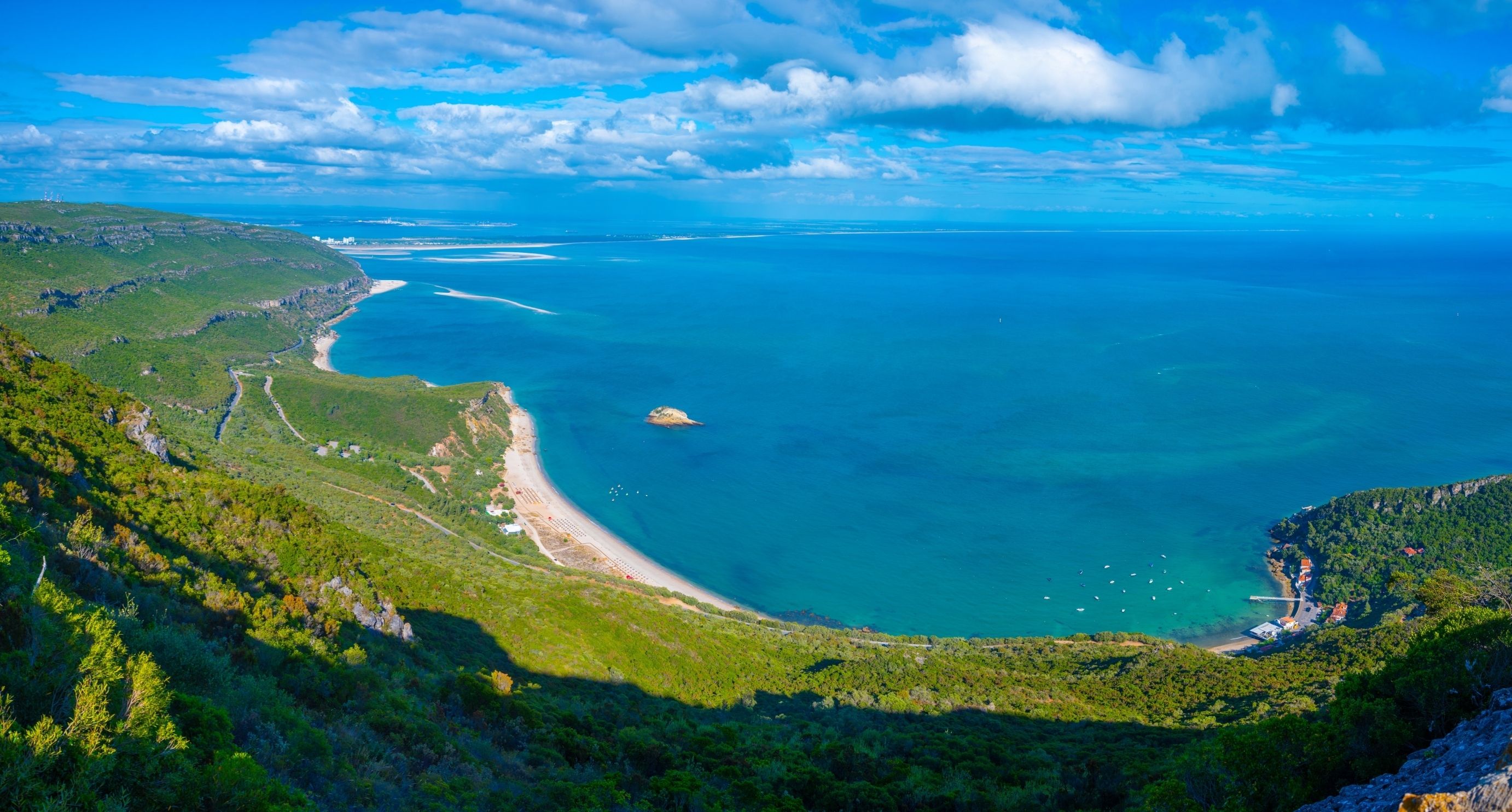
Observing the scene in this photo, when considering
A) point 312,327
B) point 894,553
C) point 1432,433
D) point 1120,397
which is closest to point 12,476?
point 894,553

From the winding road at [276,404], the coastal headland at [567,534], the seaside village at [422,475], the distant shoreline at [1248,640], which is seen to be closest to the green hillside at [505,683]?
the distant shoreline at [1248,640]

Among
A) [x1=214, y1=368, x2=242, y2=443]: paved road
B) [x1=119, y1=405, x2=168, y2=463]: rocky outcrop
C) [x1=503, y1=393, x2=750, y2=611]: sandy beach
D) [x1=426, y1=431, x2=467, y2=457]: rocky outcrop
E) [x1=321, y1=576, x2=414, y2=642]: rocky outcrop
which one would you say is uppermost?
[x1=119, y1=405, x2=168, y2=463]: rocky outcrop

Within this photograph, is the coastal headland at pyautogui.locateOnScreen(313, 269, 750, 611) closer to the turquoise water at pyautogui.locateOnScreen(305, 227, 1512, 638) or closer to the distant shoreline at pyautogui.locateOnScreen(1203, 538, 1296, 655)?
the turquoise water at pyautogui.locateOnScreen(305, 227, 1512, 638)

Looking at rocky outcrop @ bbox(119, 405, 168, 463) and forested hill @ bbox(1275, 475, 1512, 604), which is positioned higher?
rocky outcrop @ bbox(119, 405, 168, 463)

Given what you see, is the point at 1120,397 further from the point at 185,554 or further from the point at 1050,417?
the point at 185,554

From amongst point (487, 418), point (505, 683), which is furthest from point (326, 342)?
point (505, 683)

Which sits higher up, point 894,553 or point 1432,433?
point 1432,433

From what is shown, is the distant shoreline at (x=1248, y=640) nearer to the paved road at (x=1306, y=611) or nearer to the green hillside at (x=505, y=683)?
the paved road at (x=1306, y=611)

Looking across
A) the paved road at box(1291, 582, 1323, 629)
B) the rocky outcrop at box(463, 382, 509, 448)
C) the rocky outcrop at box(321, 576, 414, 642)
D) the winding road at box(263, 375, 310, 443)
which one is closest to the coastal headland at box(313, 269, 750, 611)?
the rocky outcrop at box(463, 382, 509, 448)
